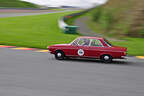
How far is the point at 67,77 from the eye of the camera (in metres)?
9.57

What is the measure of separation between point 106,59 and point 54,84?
4.64 meters

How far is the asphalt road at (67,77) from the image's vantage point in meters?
7.90

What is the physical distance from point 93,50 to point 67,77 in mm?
3420

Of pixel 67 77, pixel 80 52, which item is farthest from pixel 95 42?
pixel 67 77

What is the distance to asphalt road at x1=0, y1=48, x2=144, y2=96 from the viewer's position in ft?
25.9

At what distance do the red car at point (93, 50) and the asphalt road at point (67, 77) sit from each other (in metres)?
0.37

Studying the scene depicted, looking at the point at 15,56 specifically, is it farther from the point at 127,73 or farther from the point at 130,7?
the point at 130,7

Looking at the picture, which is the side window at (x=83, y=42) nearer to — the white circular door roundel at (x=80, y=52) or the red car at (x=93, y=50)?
the red car at (x=93, y=50)

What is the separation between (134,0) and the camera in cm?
3114

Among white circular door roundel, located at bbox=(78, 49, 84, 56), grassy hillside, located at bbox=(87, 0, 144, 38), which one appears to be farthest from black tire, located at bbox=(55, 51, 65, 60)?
grassy hillside, located at bbox=(87, 0, 144, 38)

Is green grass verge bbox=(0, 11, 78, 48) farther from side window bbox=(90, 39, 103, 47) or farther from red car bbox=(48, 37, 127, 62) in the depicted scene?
side window bbox=(90, 39, 103, 47)

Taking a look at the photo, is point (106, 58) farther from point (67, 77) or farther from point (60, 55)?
point (67, 77)

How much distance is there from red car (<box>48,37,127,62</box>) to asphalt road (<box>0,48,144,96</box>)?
14.4 inches

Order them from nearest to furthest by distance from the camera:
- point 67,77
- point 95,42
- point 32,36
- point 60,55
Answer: point 67,77
point 95,42
point 60,55
point 32,36
